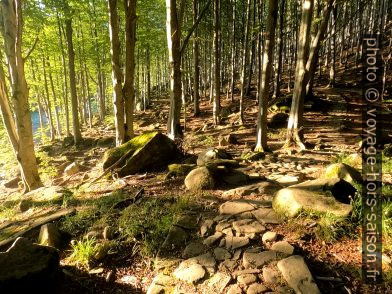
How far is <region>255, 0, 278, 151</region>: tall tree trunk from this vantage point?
848 centimetres

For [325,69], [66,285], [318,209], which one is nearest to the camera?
[66,285]

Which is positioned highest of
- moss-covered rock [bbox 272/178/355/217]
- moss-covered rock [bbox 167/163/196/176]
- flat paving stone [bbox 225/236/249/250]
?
moss-covered rock [bbox 272/178/355/217]

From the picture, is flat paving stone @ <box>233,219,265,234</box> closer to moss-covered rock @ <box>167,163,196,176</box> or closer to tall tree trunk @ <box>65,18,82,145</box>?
moss-covered rock @ <box>167,163,196,176</box>

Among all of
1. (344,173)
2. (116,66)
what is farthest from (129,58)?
(344,173)

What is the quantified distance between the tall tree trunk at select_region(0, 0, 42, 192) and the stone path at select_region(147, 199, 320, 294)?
5.84 m

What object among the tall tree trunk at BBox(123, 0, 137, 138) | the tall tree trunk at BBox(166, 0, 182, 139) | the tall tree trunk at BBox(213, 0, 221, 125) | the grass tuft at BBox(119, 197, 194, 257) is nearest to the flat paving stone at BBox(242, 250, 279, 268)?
the grass tuft at BBox(119, 197, 194, 257)

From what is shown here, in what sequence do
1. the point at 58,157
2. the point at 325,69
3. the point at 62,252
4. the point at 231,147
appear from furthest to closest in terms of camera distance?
the point at 325,69 → the point at 58,157 → the point at 231,147 → the point at 62,252

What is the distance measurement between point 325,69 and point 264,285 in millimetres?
27592

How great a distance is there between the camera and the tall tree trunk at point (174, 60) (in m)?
9.02

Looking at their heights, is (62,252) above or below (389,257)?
below

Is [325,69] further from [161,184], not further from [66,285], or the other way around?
[66,285]

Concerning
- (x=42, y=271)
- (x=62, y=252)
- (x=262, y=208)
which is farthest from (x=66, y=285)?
(x=262, y=208)

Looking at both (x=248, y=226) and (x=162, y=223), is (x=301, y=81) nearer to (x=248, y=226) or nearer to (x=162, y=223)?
(x=248, y=226)

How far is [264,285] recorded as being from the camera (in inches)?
122
